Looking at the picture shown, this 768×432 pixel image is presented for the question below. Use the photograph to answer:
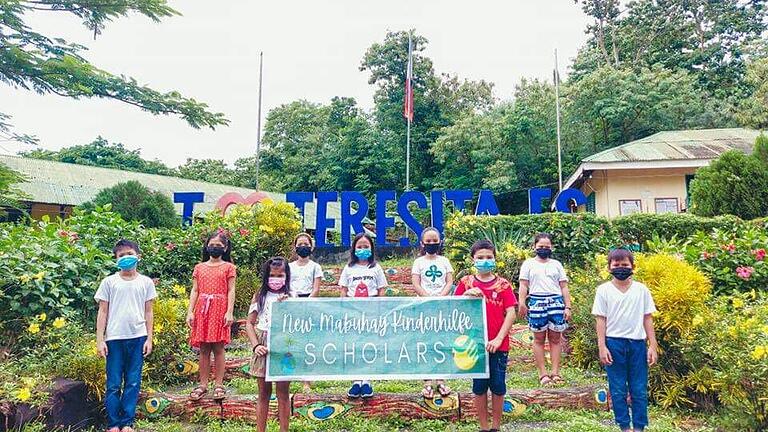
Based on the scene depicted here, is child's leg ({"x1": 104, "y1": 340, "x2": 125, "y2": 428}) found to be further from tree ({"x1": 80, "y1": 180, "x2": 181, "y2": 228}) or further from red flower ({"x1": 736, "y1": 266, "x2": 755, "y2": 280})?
red flower ({"x1": 736, "y1": 266, "x2": 755, "y2": 280})

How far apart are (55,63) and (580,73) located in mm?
25798

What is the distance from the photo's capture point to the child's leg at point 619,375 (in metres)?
3.41

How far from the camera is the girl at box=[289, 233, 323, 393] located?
446 cm

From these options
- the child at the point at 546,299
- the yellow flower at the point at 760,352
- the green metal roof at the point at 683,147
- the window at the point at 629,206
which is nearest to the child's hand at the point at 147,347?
the child at the point at 546,299

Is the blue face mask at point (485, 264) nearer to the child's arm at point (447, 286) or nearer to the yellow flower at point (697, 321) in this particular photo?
the child's arm at point (447, 286)

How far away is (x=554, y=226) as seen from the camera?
8234 mm

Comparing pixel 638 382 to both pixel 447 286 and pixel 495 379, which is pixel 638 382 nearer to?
pixel 495 379

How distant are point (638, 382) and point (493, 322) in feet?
3.42

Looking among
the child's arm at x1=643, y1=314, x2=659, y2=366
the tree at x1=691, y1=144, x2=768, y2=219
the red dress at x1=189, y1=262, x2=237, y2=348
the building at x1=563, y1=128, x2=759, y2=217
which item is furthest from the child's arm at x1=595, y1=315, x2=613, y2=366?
the building at x1=563, y1=128, x2=759, y2=217

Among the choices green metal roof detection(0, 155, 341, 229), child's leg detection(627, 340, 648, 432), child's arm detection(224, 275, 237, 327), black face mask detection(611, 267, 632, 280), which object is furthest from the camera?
green metal roof detection(0, 155, 341, 229)

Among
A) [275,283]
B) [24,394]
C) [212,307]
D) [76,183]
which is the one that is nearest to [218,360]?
[212,307]

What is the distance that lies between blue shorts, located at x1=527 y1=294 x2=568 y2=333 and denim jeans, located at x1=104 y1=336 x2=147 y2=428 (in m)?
3.37

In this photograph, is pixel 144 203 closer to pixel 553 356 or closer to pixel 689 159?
pixel 553 356

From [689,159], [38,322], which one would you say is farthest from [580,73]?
[38,322]
